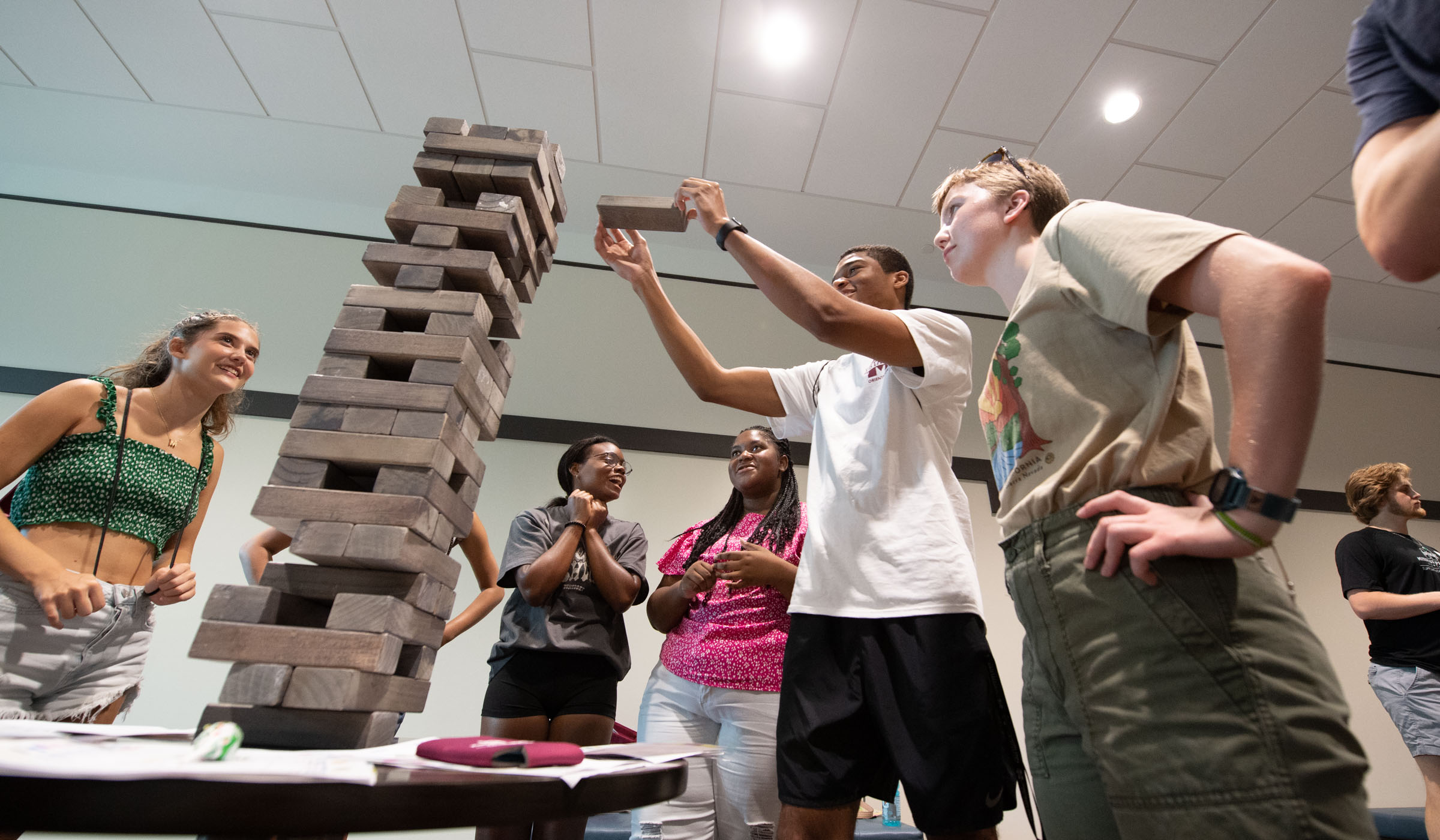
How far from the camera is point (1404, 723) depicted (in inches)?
101

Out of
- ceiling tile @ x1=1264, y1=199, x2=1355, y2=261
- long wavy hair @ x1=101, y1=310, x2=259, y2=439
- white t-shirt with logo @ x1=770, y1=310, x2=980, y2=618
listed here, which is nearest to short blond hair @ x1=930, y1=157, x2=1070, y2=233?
white t-shirt with logo @ x1=770, y1=310, x2=980, y2=618

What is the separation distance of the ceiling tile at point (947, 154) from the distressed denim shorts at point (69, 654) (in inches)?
140

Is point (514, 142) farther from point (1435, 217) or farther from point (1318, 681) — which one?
point (1318, 681)

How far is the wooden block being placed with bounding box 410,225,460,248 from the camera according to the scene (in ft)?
4.37

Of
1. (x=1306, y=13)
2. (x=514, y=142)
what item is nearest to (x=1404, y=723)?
(x=1306, y=13)

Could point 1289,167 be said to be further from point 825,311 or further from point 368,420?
point 368,420

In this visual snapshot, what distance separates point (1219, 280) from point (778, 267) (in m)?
0.66

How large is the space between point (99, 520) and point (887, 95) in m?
3.31

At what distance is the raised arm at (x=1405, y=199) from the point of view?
59cm

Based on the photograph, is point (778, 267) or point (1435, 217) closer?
point (1435, 217)

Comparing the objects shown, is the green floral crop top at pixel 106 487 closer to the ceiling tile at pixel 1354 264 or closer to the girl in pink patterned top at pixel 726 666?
the girl in pink patterned top at pixel 726 666

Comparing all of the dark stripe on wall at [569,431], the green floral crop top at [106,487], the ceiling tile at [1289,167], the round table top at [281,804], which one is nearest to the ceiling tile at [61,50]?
the dark stripe on wall at [569,431]

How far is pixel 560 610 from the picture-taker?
84.5 inches

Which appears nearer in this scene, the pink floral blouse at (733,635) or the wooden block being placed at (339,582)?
the wooden block being placed at (339,582)
